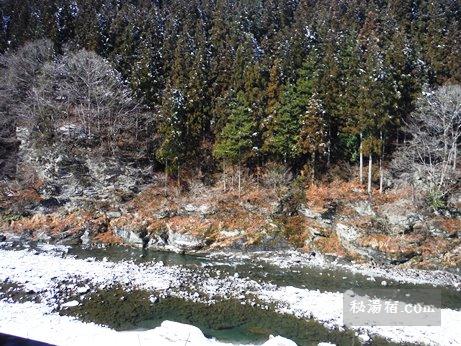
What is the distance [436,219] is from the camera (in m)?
24.5

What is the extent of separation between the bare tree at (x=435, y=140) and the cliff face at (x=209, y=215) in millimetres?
1766

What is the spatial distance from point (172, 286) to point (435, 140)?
20720mm

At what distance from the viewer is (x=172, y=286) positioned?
61.8 ft

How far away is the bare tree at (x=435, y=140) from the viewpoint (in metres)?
25.8

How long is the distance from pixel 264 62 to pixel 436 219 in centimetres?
2053

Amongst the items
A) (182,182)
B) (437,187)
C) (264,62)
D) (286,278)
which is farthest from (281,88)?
(286,278)

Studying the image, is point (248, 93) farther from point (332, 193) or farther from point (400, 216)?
point (400, 216)

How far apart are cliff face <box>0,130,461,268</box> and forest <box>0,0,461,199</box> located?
1965 millimetres

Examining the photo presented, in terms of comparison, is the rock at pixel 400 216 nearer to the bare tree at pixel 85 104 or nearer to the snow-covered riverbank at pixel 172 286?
the snow-covered riverbank at pixel 172 286

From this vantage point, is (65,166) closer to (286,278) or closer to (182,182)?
(182,182)

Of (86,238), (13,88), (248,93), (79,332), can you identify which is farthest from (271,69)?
(79,332)

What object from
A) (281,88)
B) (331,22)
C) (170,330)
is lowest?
(170,330)

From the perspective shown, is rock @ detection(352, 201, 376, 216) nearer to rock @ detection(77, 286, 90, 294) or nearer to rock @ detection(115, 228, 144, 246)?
rock @ detection(115, 228, 144, 246)

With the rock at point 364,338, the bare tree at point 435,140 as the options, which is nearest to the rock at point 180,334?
the rock at point 364,338
